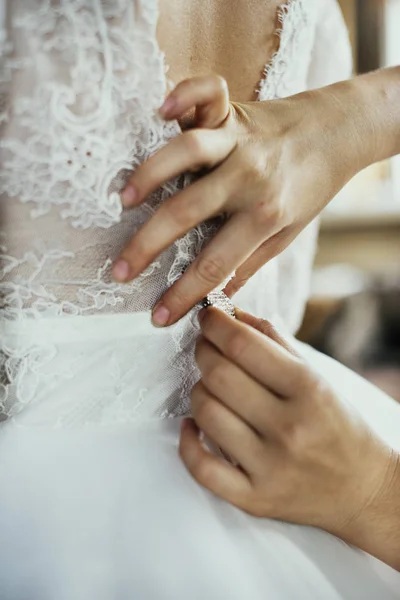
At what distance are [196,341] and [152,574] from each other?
0.66ft

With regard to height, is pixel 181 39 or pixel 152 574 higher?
pixel 181 39

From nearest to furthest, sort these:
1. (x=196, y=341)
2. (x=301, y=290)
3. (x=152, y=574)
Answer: (x=152, y=574)
(x=196, y=341)
(x=301, y=290)

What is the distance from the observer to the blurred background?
Answer: 2.39 m

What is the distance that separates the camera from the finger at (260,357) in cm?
51

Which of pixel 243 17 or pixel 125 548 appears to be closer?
pixel 125 548

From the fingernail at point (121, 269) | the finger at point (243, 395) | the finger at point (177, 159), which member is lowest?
the finger at point (243, 395)

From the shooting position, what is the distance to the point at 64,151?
51 cm

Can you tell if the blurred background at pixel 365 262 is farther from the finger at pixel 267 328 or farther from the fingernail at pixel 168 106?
the fingernail at pixel 168 106

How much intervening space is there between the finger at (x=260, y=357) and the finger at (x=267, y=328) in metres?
0.03

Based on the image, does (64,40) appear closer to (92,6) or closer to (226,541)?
(92,6)

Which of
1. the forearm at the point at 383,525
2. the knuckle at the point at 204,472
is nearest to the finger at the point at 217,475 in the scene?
the knuckle at the point at 204,472

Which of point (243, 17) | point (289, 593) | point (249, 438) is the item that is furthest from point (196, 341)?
point (243, 17)

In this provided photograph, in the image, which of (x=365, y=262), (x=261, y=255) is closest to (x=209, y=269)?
(x=261, y=255)

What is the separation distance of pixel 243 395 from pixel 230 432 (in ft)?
0.11
